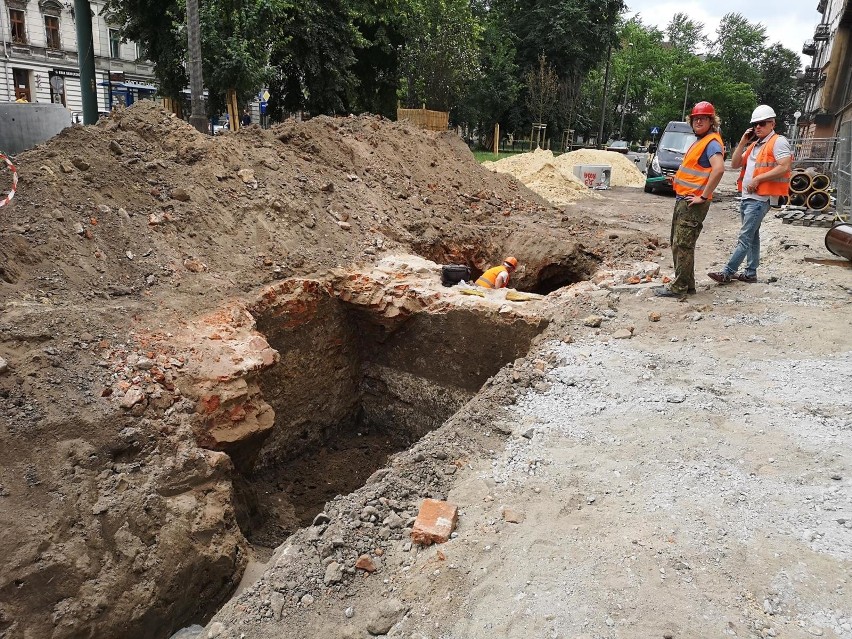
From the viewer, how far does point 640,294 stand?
6805 mm

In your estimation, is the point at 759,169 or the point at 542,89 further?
the point at 542,89

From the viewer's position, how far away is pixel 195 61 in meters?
9.93

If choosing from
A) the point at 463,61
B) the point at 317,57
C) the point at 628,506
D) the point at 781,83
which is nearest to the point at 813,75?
the point at 781,83

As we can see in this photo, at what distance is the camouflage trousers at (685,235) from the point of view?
631 cm

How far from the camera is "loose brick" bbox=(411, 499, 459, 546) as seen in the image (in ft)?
10.8

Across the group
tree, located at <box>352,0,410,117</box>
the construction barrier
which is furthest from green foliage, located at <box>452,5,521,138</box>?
the construction barrier

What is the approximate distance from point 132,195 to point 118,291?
1.51 m

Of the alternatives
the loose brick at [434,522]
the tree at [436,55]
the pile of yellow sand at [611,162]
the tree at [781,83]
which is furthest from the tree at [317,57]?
the tree at [781,83]

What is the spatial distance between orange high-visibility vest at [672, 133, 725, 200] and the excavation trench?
6.62 feet

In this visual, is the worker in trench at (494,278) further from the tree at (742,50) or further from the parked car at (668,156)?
the tree at (742,50)

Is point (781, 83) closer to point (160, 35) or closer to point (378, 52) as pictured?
point (378, 52)

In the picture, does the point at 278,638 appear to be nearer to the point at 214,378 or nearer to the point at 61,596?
the point at 61,596

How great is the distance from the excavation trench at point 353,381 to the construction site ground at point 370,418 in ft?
0.13

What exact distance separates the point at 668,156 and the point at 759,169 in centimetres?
1366
